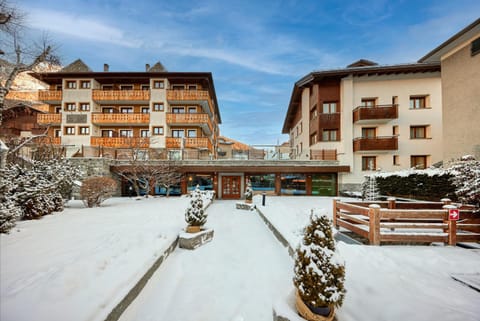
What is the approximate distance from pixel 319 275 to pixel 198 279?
2.41 meters

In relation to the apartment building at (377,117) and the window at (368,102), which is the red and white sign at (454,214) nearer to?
the apartment building at (377,117)

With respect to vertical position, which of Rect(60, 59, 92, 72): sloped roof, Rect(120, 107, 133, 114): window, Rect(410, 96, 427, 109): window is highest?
Rect(60, 59, 92, 72): sloped roof

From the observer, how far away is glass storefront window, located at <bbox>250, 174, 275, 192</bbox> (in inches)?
A: 671

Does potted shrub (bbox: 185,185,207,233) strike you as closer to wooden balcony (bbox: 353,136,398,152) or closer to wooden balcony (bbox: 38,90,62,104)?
wooden balcony (bbox: 353,136,398,152)

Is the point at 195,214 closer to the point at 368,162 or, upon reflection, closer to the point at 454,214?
the point at 454,214

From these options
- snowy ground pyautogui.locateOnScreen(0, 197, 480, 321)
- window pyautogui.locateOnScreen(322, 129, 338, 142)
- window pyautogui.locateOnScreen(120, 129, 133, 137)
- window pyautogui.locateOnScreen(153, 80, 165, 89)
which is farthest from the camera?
window pyautogui.locateOnScreen(120, 129, 133, 137)

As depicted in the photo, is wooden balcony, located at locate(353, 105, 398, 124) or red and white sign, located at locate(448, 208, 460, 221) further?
wooden balcony, located at locate(353, 105, 398, 124)

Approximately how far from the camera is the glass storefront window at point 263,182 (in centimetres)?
1704

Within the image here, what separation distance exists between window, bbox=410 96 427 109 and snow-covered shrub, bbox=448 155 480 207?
11.8 m

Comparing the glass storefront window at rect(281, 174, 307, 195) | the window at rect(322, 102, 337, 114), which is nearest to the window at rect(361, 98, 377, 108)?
the window at rect(322, 102, 337, 114)

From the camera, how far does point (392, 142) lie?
15.5 metres

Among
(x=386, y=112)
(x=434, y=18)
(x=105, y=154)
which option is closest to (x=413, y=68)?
(x=386, y=112)

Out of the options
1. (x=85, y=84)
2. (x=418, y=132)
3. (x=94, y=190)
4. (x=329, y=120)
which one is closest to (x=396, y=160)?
(x=418, y=132)

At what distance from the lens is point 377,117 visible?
1578cm
